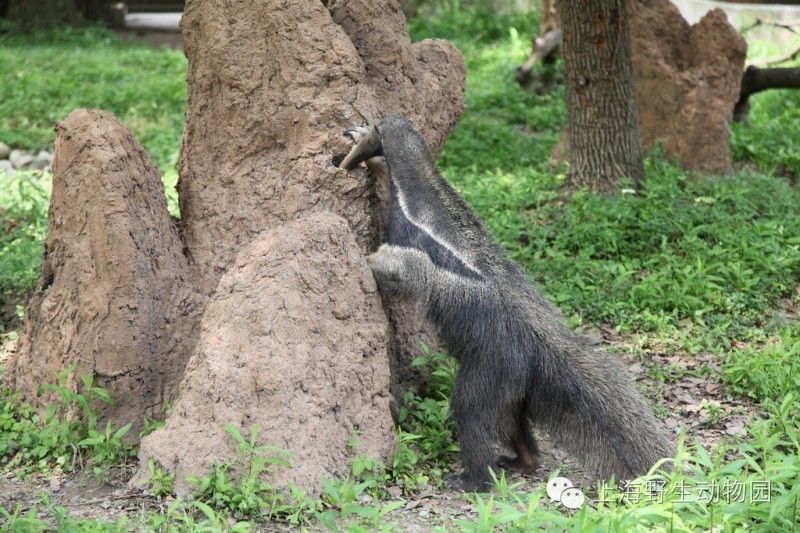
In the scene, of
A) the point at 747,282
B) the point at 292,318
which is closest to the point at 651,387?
the point at 747,282

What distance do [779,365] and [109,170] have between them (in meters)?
4.68

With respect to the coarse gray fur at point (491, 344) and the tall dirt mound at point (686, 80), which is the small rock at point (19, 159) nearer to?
the coarse gray fur at point (491, 344)

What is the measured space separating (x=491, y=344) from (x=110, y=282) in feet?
7.64

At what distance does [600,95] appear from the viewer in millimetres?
8727

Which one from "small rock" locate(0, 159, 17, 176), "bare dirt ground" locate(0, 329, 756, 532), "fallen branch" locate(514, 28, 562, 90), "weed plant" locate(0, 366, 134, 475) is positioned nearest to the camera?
"bare dirt ground" locate(0, 329, 756, 532)

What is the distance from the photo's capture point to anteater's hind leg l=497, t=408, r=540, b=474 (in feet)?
17.4

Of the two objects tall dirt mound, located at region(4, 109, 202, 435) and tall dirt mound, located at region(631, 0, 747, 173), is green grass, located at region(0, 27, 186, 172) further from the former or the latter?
tall dirt mound, located at region(631, 0, 747, 173)

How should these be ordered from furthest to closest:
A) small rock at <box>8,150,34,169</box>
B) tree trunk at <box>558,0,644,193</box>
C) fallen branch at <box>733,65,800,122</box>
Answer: fallen branch at <box>733,65,800,122</box> < small rock at <box>8,150,34,169</box> < tree trunk at <box>558,0,644,193</box>

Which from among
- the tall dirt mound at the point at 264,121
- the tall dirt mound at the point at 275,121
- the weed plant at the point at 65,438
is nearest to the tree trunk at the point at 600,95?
the tall dirt mound at the point at 275,121

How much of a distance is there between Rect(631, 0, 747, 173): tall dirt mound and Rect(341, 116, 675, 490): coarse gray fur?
17.4 feet

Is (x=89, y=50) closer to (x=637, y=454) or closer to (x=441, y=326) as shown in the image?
(x=441, y=326)

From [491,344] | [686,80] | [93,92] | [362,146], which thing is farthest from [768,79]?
[93,92]

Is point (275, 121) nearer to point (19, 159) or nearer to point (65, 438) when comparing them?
point (65, 438)

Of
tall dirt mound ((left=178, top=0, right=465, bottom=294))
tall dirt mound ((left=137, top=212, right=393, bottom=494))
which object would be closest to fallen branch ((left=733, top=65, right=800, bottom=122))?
tall dirt mound ((left=178, top=0, right=465, bottom=294))
